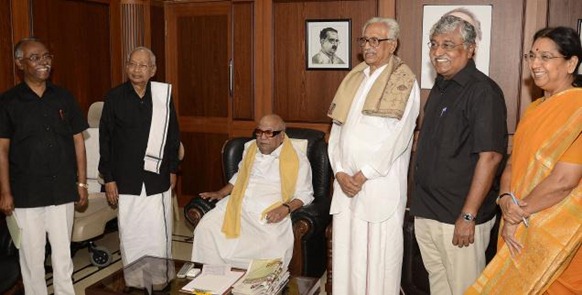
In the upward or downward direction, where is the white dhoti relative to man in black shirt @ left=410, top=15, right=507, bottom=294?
downward

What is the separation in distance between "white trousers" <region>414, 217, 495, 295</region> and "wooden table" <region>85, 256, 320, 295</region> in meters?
0.64

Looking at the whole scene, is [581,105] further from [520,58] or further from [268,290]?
[520,58]

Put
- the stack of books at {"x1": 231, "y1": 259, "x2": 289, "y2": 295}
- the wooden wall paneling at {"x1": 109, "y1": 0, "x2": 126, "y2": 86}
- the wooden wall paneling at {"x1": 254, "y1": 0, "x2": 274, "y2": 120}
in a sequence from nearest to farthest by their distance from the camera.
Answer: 1. the stack of books at {"x1": 231, "y1": 259, "x2": 289, "y2": 295}
2. the wooden wall paneling at {"x1": 254, "y1": 0, "x2": 274, "y2": 120}
3. the wooden wall paneling at {"x1": 109, "y1": 0, "x2": 126, "y2": 86}

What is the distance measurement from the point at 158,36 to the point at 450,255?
3.97m

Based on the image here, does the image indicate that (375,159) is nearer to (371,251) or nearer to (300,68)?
(371,251)

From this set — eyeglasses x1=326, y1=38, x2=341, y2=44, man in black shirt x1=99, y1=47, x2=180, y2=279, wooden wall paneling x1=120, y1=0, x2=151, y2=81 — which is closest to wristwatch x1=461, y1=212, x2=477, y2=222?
man in black shirt x1=99, y1=47, x2=180, y2=279

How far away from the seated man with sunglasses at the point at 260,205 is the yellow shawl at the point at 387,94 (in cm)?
88

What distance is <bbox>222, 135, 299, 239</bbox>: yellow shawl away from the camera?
332 centimetres

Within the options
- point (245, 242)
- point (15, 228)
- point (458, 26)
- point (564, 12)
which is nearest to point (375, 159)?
point (458, 26)

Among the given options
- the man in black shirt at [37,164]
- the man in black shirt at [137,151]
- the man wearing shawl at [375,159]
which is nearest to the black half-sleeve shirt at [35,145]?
the man in black shirt at [37,164]

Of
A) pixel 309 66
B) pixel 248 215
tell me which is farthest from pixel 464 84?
pixel 309 66

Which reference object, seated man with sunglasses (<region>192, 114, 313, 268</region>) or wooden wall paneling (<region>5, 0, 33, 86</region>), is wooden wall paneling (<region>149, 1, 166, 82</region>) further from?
seated man with sunglasses (<region>192, 114, 313, 268</region>)

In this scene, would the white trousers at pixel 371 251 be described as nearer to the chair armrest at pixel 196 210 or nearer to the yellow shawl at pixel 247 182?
the yellow shawl at pixel 247 182

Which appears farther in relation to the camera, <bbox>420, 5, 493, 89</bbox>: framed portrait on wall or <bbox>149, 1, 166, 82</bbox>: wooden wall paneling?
<bbox>149, 1, 166, 82</bbox>: wooden wall paneling
